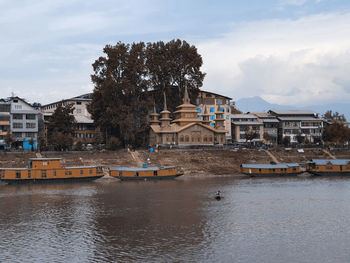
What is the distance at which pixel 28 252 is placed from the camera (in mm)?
38250

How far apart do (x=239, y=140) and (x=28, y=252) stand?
104 meters

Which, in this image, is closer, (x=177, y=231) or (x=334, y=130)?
(x=177, y=231)

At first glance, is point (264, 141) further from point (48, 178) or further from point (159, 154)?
point (48, 178)

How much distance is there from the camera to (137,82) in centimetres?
11625

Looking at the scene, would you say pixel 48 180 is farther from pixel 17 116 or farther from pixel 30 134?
pixel 17 116

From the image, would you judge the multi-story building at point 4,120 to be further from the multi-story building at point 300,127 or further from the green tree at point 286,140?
the multi-story building at point 300,127

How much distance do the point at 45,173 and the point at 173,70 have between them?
176ft

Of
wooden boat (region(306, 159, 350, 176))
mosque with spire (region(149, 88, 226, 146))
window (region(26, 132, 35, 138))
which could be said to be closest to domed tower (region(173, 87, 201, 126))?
mosque with spire (region(149, 88, 226, 146))

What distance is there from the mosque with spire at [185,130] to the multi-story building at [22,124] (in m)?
30.2

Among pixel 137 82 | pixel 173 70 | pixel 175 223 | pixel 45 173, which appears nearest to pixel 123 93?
pixel 137 82

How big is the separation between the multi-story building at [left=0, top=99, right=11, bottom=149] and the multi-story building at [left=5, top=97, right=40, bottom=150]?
89cm

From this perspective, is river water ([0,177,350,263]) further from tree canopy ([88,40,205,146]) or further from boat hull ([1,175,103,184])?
tree canopy ([88,40,205,146])

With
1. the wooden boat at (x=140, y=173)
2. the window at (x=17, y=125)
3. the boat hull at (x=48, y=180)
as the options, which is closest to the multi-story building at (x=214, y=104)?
the window at (x=17, y=125)

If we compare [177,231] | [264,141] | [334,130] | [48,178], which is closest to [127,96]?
[48,178]
